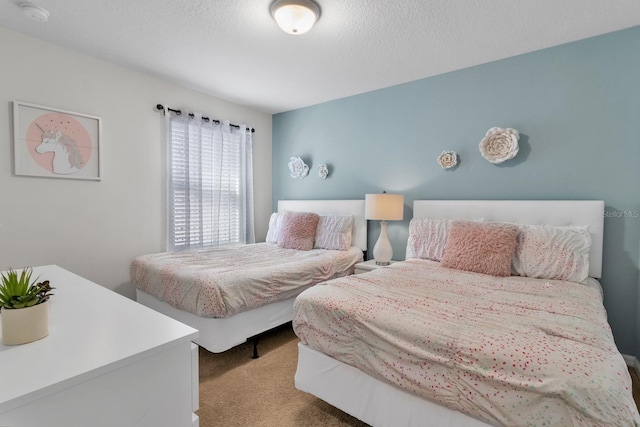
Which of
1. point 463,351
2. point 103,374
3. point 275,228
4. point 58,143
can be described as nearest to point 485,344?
point 463,351

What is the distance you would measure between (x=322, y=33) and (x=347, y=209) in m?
1.89

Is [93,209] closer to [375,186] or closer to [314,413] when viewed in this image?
[314,413]

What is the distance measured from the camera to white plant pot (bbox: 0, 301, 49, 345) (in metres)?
0.79

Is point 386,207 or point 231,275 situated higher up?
point 386,207

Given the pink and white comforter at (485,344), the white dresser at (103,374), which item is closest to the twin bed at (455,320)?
the pink and white comforter at (485,344)

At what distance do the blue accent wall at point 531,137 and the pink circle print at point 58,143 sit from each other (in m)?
2.67

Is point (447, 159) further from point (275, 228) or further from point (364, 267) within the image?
point (275, 228)

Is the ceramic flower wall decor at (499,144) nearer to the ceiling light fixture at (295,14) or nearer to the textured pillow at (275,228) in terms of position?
the ceiling light fixture at (295,14)

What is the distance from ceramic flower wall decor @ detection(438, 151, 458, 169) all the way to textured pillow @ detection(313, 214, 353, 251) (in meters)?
1.13

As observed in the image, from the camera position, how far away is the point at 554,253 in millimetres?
2082

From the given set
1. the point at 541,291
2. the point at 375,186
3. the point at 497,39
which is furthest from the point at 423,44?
the point at 541,291

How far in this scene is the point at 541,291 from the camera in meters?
1.75

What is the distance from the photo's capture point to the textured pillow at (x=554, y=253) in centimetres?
202

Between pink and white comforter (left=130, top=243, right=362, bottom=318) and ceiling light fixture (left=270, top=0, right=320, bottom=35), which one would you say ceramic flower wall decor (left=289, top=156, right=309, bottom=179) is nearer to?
pink and white comforter (left=130, top=243, right=362, bottom=318)
